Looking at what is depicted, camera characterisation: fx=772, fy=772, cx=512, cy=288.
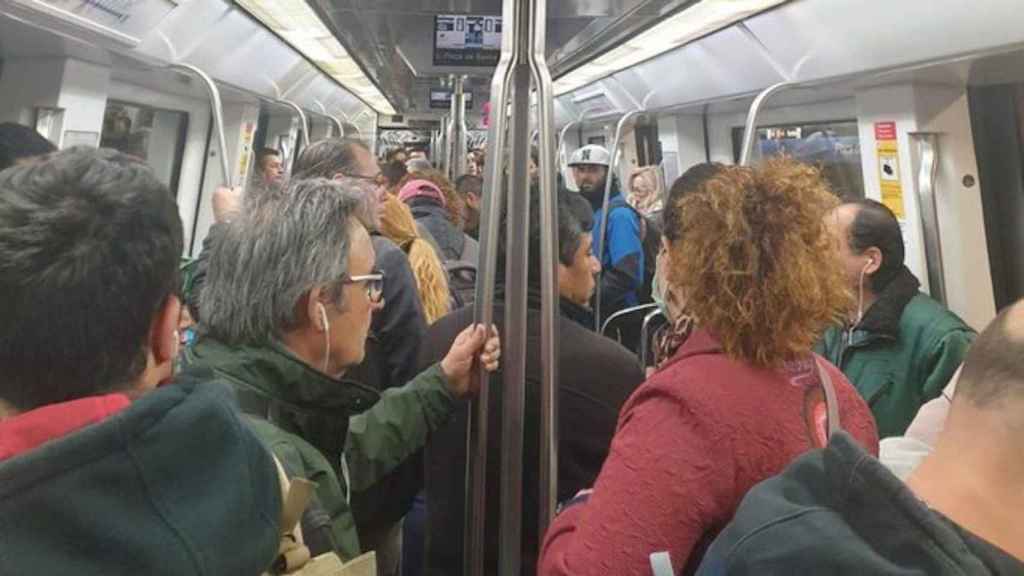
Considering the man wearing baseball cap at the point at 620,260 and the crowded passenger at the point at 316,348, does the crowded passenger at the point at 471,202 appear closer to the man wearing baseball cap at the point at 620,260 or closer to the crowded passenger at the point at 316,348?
the man wearing baseball cap at the point at 620,260

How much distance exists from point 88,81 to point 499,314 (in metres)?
2.74

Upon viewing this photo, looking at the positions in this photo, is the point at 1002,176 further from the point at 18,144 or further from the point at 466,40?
the point at 18,144

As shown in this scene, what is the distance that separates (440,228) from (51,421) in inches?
102

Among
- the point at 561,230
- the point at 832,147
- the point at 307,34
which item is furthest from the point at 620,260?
the point at 307,34

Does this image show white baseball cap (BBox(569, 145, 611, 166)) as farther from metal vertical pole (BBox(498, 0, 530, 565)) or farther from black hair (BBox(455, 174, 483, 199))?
metal vertical pole (BBox(498, 0, 530, 565))

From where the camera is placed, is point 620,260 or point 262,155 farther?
point 262,155

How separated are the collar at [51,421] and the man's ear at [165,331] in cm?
9

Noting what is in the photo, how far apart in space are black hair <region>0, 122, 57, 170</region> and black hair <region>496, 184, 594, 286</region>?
4.89 ft

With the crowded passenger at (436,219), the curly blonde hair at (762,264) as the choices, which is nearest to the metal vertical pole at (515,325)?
the curly blonde hair at (762,264)

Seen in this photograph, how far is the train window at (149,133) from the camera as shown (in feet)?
13.6

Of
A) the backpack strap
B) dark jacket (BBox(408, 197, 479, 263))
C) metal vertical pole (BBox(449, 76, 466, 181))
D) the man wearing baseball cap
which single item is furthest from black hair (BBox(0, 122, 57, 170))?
metal vertical pole (BBox(449, 76, 466, 181))

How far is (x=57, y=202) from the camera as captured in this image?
0.78m

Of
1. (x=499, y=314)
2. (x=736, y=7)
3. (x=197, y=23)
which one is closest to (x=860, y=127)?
(x=736, y=7)

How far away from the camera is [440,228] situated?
3303 millimetres
